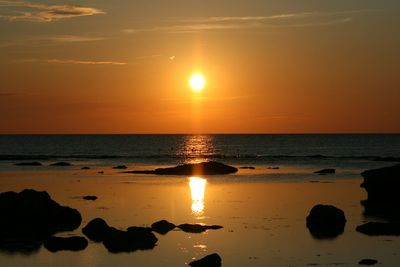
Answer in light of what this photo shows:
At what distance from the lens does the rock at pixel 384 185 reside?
2176 inches

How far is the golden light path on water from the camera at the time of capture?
4864 centimetres

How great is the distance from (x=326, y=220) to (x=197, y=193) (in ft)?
70.7

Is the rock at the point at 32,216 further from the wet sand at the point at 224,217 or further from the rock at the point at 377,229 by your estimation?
the rock at the point at 377,229

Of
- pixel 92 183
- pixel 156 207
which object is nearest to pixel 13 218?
pixel 156 207

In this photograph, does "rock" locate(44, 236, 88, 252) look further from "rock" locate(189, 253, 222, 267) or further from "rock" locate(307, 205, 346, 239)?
"rock" locate(307, 205, 346, 239)

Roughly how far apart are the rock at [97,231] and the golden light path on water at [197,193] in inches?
402

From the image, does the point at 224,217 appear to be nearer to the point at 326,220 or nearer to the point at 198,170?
the point at 326,220

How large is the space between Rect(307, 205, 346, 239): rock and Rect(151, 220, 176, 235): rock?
8.12 meters

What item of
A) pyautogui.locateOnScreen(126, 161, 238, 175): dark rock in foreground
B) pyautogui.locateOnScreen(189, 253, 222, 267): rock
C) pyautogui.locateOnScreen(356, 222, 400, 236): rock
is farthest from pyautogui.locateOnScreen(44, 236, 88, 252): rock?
pyautogui.locateOnScreen(126, 161, 238, 175): dark rock in foreground

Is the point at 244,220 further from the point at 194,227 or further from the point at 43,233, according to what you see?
the point at 43,233

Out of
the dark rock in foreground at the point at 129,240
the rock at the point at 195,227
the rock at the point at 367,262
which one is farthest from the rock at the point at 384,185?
the dark rock in foreground at the point at 129,240

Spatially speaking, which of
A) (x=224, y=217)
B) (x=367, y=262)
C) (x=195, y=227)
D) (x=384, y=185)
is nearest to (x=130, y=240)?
(x=195, y=227)

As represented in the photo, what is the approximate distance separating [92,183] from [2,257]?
41530 millimetres

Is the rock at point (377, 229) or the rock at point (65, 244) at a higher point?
the rock at point (377, 229)
